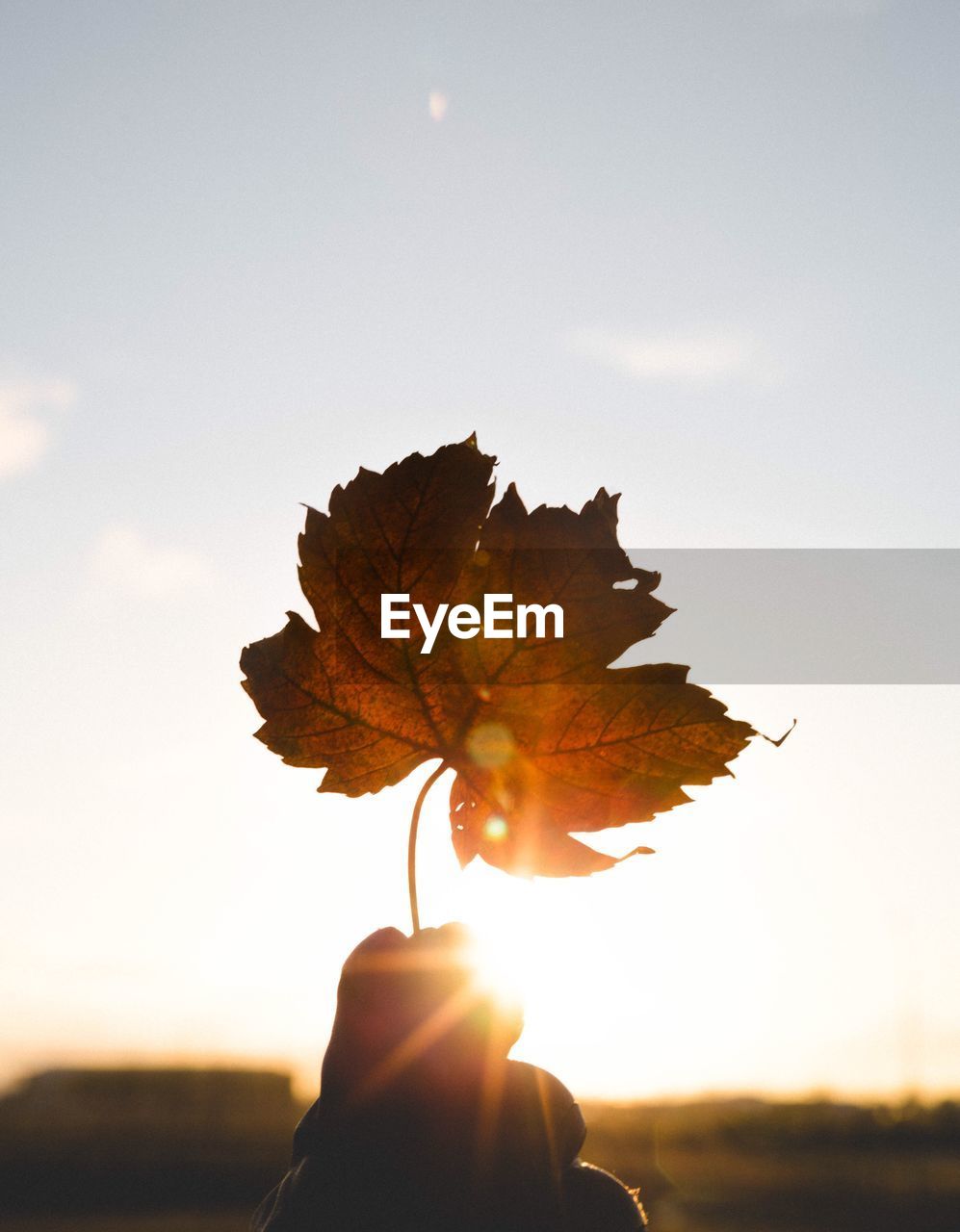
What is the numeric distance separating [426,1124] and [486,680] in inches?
13.1

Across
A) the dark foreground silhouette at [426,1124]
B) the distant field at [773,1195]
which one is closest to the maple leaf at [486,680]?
the dark foreground silhouette at [426,1124]

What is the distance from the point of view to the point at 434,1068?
79cm

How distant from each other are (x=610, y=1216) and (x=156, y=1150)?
156ft

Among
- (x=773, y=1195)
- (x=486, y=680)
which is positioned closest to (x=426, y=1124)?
(x=486, y=680)

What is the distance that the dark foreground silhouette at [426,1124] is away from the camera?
779 mm

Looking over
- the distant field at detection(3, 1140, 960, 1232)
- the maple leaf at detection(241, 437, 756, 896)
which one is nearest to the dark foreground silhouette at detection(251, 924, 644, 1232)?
the maple leaf at detection(241, 437, 756, 896)

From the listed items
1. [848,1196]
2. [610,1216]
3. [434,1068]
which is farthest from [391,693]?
[848,1196]

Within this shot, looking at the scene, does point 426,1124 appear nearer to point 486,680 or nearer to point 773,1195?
point 486,680

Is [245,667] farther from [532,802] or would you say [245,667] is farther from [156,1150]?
[156,1150]

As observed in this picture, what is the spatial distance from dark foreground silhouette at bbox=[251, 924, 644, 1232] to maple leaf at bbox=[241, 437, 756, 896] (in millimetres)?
150

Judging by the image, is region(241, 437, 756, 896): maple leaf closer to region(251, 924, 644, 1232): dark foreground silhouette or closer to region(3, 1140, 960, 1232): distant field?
region(251, 924, 644, 1232): dark foreground silhouette

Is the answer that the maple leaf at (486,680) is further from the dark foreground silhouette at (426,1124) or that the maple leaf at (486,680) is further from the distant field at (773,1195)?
the distant field at (773,1195)

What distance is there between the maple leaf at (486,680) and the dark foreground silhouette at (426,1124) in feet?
0.49

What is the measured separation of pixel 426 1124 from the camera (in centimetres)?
79
